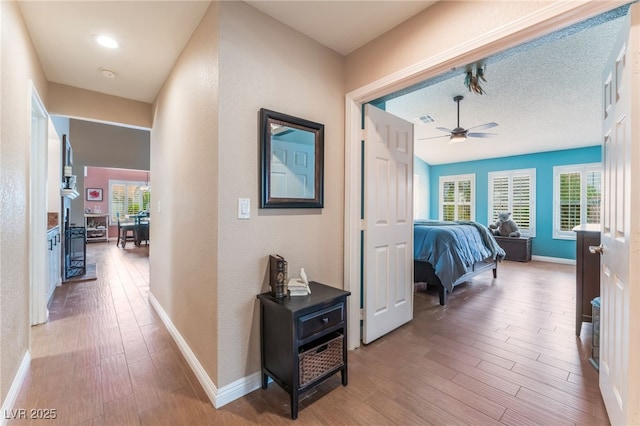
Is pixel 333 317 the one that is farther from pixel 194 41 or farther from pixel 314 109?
pixel 194 41

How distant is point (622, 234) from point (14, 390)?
3395 mm

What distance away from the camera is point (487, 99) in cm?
418

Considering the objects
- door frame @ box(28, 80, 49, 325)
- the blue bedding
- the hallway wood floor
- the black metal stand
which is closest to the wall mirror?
the hallway wood floor

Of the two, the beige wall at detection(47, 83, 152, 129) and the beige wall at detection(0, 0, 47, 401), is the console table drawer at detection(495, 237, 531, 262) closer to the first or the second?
A: the beige wall at detection(47, 83, 152, 129)

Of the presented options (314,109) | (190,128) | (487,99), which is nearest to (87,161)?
(190,128)

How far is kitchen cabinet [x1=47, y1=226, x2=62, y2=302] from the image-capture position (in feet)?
10.8

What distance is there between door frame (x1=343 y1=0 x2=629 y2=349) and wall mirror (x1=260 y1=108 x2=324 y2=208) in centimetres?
29

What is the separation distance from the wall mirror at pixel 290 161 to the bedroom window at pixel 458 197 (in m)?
6.39

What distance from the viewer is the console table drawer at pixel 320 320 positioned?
64.7 inches

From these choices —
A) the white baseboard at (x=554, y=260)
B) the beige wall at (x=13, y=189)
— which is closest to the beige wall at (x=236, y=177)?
the beige wall at (x=13, y=189)

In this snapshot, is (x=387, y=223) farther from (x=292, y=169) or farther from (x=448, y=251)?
(x=448, y=251)

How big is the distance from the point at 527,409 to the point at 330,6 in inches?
106

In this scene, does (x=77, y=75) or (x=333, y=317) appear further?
(x=77, y=75)

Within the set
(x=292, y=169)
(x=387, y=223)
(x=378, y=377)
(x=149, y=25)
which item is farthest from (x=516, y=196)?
(x=149, y=25)
